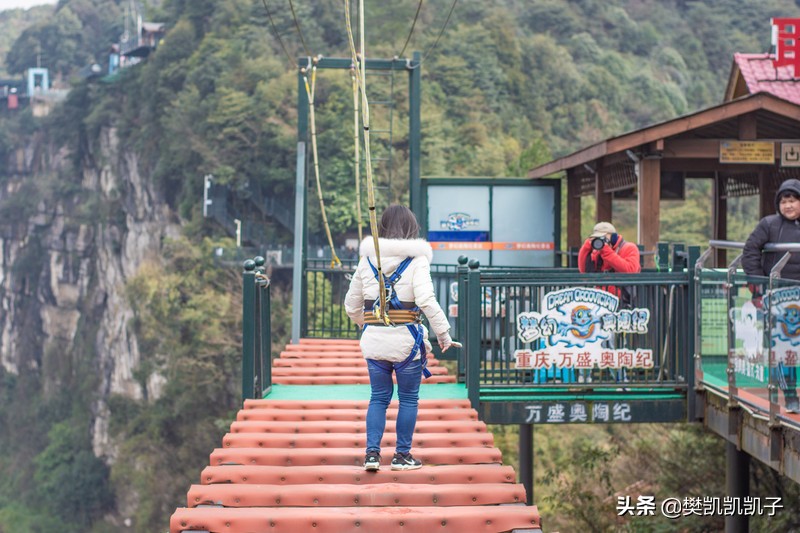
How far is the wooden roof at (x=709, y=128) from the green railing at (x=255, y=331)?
763cm

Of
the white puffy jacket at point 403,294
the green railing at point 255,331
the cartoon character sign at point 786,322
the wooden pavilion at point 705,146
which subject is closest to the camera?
the white puffy jacket at point 403,294

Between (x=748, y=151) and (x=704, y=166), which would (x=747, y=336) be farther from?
(x=704, y=166)

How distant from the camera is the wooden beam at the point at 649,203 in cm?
1612

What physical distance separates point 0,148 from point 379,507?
331 ft

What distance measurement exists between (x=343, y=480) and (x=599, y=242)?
4.54 meters

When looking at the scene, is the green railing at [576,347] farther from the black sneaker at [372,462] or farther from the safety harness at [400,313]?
the black sneaker at [372,462]

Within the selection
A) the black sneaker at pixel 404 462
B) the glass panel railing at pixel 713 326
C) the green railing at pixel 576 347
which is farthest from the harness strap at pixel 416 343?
the glass panel railing at pixel 713 326

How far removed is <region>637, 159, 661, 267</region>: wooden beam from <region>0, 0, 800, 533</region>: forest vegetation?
25.9ft

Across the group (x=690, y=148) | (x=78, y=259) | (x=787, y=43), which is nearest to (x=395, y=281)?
(x=690, y=148)

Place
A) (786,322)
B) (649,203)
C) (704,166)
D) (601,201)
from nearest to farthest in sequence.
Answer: (786,322) → (649,203) → (704,166) → (601,201)

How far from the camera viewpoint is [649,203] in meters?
16.2

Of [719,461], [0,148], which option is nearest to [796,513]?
[719,461]

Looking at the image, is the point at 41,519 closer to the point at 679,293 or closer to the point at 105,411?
the point at 105,411

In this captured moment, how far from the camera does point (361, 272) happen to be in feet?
23.3
